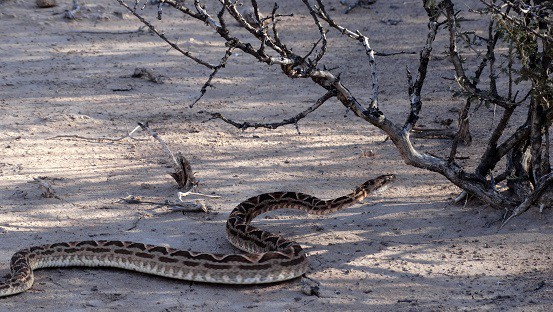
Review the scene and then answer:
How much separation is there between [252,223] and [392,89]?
505 centimetres

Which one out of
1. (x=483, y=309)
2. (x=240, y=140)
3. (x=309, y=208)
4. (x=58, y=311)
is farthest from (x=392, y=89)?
(x=58, y=311)

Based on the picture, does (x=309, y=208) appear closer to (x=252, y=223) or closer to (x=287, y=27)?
(x=252, y=223)

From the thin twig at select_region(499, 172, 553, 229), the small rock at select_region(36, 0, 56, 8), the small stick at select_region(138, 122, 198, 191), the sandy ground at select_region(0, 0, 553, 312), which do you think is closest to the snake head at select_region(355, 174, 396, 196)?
the sandy ground at select_region(0, 0, 553, 312)

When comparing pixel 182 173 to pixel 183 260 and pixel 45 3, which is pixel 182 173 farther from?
pixel 45 3

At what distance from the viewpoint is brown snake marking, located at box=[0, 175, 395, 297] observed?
760 cm

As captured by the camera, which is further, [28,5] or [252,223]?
[28,5]

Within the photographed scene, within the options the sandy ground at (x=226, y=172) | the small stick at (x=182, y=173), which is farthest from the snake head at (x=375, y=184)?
the small stick at (x=182, y=173)

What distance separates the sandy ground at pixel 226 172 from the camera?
7.45 m

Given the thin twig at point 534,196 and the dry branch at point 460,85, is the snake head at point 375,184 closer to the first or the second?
the dry branch at point 460,85

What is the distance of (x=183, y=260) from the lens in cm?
770

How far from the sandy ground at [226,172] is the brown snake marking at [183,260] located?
0.36 ft

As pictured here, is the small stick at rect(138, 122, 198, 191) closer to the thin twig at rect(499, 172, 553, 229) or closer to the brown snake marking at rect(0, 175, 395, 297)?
the brown snake marking at rect(0, 175, 395, 297)

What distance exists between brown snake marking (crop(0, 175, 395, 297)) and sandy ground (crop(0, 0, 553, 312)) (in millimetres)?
109

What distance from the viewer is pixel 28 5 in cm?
1596
